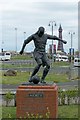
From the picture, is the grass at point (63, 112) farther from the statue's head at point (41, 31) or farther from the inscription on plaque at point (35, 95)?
the statue's head at point (41, 31)

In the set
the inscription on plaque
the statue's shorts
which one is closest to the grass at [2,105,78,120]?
the inscription on plaque

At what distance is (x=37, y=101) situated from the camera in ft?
44.2

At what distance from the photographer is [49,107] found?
13.4 meters

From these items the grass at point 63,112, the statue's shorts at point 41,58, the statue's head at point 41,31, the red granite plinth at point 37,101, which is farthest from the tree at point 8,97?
the statue's head at point 41,31

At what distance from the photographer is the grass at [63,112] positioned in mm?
14648

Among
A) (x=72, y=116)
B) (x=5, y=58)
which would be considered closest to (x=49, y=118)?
(x=72, y=116)

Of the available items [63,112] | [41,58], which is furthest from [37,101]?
[63,112]

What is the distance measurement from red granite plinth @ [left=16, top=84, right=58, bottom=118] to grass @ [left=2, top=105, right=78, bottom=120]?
94 cm

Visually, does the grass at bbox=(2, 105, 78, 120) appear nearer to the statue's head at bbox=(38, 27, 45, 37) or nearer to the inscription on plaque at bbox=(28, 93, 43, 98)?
the inscription on plaque at bbox=(28, 93, 43, 98)

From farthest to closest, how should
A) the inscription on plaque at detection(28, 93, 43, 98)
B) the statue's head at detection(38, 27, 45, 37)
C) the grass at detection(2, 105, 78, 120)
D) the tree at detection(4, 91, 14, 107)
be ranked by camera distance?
the tree at detection(4, 91, 14, 107) → the grass at detection(2, 105, 78, 120) → the statue's head at detection(38, 27, 45, 37) → the inscription on plaque at detection(28, 93, 43, 98)

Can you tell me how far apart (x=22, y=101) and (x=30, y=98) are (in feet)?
0.89

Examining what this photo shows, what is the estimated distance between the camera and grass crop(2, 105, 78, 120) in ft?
48.1

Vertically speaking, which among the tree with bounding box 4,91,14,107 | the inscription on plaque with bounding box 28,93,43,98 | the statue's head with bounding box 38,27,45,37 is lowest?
the tree with bounding box 4,91,14,107

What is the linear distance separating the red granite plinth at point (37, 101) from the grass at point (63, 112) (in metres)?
0.94
